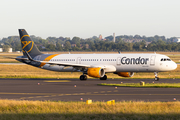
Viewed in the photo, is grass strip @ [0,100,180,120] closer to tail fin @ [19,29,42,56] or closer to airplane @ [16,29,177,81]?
airplane @ [16,29,177,81]

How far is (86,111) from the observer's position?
1858cm

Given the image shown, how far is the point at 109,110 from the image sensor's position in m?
18.8

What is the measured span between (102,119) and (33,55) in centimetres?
4364

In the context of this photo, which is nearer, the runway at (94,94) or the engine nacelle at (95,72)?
the runway at (94,94)

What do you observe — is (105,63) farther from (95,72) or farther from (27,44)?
(27,44)

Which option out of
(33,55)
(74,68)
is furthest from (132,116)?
(33,55)

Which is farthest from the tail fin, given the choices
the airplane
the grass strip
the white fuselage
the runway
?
the grass strip

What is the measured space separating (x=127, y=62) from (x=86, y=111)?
32.5 m

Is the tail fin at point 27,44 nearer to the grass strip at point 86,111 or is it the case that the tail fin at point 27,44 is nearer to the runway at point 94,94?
the runway at point 94,94

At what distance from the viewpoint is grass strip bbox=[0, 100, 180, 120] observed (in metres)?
17.4

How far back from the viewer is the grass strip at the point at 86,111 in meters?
17.4

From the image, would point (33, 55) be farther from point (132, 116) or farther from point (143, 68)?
point (132, 116)

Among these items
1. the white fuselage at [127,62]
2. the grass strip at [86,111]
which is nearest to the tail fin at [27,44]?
the white fuselage at [127,62]

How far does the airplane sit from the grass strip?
28718 mm
